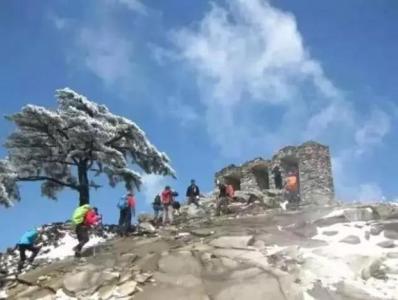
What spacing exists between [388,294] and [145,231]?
10.3m

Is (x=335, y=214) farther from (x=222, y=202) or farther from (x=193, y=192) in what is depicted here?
(x=193, y=192)

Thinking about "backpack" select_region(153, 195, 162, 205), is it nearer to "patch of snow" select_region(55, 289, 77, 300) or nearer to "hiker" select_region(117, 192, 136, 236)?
"hiker" select_region(117, 192, 136, 236)

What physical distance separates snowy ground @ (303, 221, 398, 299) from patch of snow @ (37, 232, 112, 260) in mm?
8545

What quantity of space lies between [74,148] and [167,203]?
8.07 m

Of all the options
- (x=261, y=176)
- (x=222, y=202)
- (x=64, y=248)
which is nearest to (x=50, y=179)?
(x=64, y=248)

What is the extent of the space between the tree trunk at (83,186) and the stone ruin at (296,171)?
13139 millimetres

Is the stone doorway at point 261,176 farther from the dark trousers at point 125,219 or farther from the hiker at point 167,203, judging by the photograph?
the dark trousers at point 125,219

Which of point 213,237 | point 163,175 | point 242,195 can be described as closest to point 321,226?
point 213,237

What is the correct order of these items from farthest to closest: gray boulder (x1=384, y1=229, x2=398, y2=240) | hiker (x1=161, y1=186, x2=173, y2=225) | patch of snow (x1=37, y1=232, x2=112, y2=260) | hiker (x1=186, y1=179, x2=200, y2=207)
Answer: hiker (x1=186, y1=179, x2=200, y2=207), hiker (x1=161, y1=186, x2=173, y2=225), patch of snow (x1=37, y1=232, x2=112, y2=260), gray boulder (x1=384, y1=229, x2=398, y2=240)

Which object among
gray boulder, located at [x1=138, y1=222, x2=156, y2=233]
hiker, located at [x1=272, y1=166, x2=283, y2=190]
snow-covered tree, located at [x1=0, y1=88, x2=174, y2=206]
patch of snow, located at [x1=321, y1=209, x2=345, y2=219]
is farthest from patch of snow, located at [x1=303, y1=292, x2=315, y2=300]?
hiker, located at [x1=272, y1=166, x2=283, y2=190]

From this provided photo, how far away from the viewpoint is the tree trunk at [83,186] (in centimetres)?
3291

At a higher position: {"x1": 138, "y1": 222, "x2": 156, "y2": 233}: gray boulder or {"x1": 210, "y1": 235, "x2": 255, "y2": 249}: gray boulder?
{"x1": 138, "y1": 222, "x2": 156, "y2": 233}: gray boulder

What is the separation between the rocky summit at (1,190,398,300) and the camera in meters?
16.6

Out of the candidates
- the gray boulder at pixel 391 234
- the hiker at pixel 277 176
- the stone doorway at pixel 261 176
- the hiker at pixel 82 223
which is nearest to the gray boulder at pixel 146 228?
the hiker at pixel 82 223
